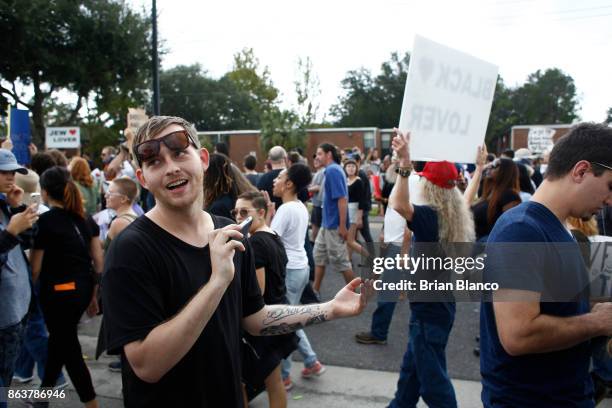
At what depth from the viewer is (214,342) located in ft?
5.74

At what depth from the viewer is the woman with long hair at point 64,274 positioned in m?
3.81

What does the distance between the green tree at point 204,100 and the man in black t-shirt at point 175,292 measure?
2563 inches

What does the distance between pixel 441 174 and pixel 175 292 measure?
2.37 m

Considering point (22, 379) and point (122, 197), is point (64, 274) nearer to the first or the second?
point (122, 197)

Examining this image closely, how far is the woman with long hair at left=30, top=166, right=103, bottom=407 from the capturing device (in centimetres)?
381

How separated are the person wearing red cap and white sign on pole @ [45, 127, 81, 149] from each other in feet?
33.8

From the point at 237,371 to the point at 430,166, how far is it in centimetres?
226

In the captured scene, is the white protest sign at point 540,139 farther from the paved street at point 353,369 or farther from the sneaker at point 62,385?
the sneaker at point 62,385

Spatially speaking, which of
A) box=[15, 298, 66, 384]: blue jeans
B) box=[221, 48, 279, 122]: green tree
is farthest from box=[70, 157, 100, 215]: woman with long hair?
box=[221, 48, 279, 122]: green tree

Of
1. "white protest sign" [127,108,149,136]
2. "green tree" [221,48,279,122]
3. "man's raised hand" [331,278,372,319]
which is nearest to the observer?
"man's raised hand" [331,278,372,319]

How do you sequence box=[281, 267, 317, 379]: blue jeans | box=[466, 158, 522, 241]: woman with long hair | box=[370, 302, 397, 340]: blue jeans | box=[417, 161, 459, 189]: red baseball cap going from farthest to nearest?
box=[370, 302, 397, 340]: blue jeans → box=[466, 158, 522, 241]: woman with long hair → box=[281, 267, 317, 379]: blue jeans → box=[417, 161, 459, 189]: red baseball cap

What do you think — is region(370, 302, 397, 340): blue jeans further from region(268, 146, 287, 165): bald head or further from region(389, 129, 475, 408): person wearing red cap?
region(268, 146, 287, 165): bald head

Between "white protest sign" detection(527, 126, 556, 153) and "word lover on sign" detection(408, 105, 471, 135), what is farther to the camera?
"white protest sign" detection(527, 126, 556, 153)

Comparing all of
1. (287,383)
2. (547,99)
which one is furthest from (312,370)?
(547,99)
